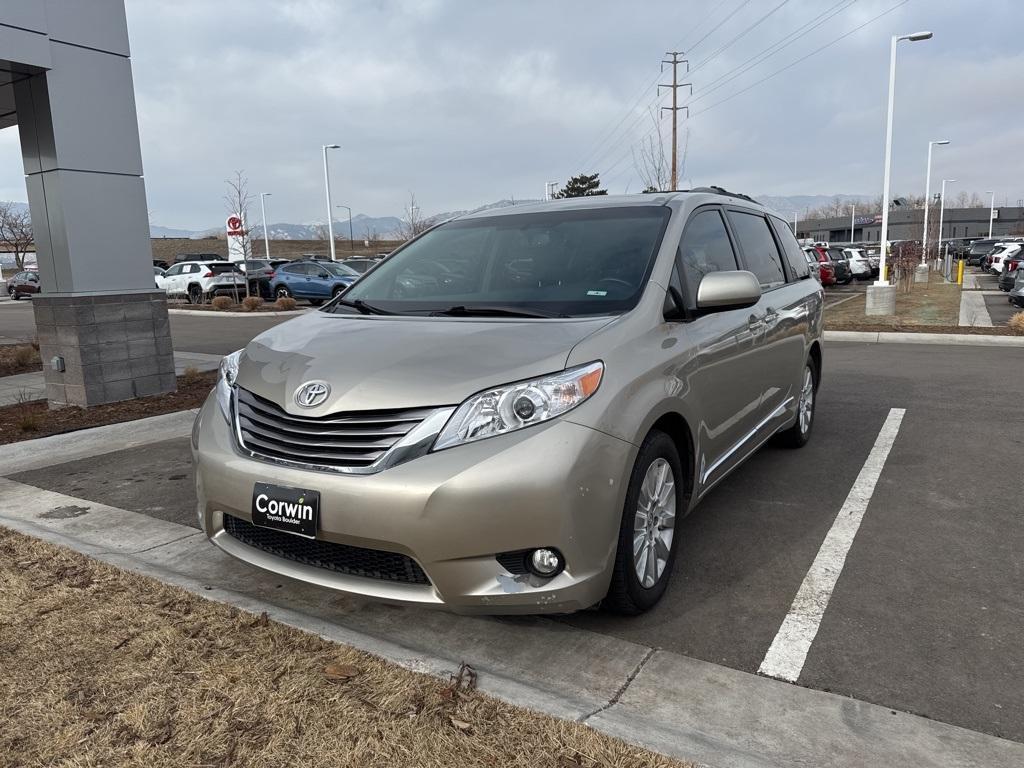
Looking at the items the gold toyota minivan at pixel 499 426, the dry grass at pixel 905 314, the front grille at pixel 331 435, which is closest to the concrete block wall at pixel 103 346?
the gold toyota minivan at pixel 499 426

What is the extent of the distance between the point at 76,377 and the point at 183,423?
57.8 inches

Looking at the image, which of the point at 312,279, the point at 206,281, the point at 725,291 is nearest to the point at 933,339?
the point at 725,291

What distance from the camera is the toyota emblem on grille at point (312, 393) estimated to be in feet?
9.48

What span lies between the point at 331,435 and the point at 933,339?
1260 centimetres

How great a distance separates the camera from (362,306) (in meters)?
3.95

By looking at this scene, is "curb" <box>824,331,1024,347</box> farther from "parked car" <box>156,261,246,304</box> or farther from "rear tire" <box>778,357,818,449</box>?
"parked car" <box>156,261,246,304</box>

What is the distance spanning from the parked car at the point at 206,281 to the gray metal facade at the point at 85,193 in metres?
20.5

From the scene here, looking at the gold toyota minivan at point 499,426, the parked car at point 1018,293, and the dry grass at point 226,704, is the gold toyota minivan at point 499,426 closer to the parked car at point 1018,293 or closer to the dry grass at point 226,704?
the dry grass at point 226,704

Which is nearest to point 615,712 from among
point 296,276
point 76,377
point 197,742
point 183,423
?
point 197,742

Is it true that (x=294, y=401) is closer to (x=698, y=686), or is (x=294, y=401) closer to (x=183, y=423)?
(x=698, y=686)

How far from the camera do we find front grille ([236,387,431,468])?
2760mm

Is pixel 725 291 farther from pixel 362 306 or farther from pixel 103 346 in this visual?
pixel 103 346

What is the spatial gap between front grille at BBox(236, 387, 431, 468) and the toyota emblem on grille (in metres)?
0.06

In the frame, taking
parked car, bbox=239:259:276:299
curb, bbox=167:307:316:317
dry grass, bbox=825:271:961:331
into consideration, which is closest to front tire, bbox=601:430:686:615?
dry grass, bbox=825:271:961:331
